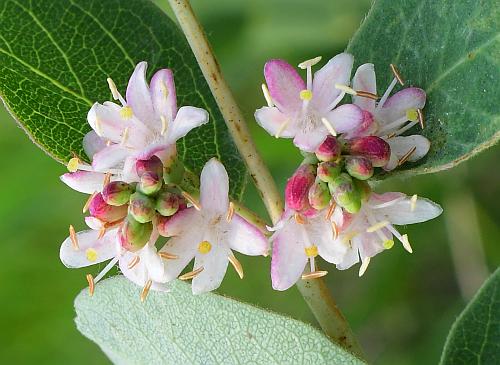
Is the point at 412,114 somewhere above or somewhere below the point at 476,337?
above

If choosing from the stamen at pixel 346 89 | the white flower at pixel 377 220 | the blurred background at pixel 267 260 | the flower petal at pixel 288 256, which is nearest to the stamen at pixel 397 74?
the stamen at pixel 346 89

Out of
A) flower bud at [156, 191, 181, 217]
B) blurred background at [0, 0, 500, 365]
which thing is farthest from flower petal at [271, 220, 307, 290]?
blurred background at [0, 0, 500, 365]

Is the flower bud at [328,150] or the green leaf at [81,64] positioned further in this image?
the green leaf at [81,64]

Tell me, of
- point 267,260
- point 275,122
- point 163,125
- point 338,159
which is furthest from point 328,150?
point 267,260

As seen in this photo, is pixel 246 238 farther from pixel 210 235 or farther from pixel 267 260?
pixel 267 260

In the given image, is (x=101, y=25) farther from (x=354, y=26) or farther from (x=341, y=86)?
(x=354, y=26)

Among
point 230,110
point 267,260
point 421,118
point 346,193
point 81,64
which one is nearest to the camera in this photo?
point 346,193

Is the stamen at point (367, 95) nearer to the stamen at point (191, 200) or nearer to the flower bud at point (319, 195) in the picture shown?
the flower bud at point (319, 195)
